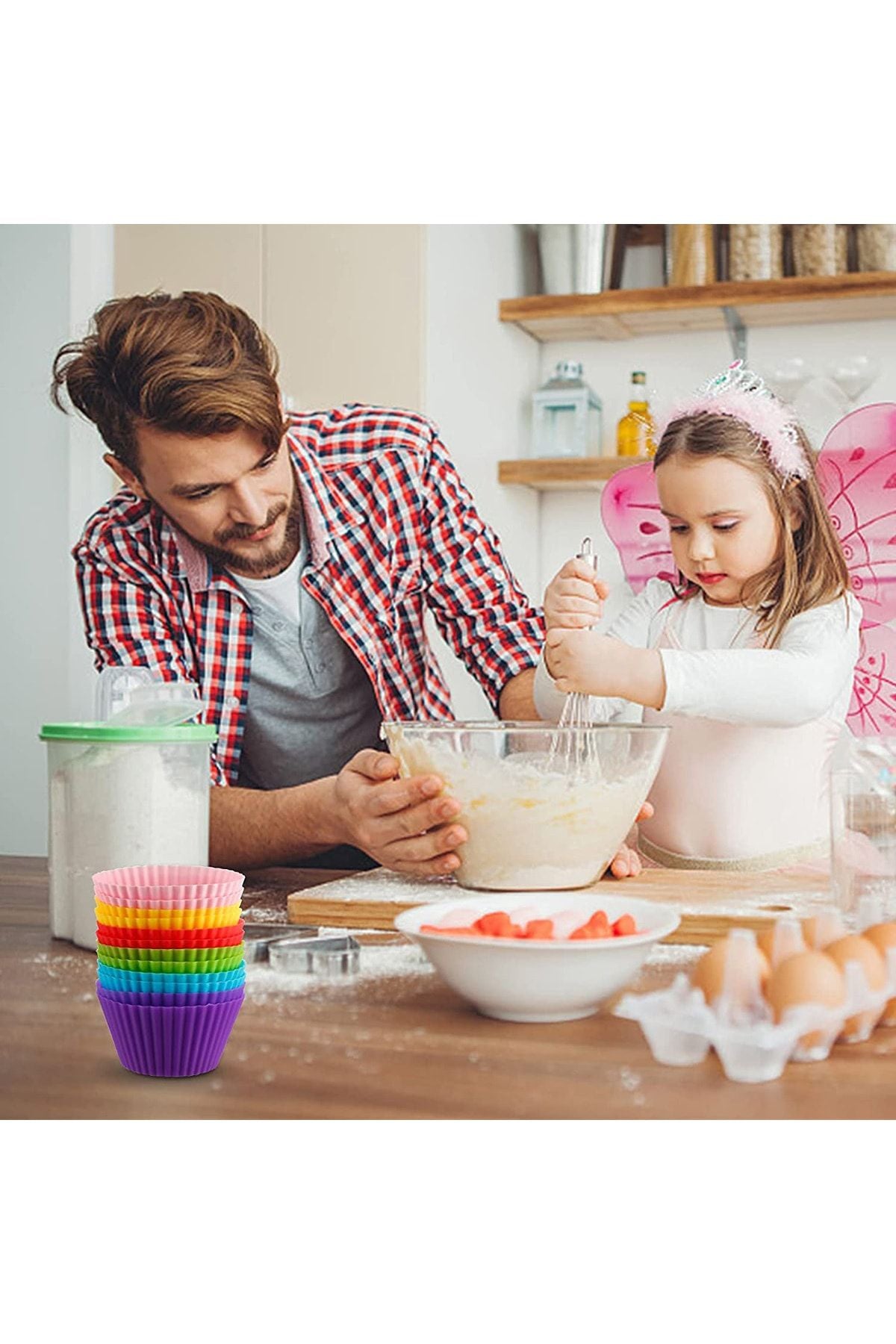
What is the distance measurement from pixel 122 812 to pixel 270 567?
736 millimetres

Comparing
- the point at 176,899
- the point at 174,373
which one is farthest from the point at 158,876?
the point at 174,373

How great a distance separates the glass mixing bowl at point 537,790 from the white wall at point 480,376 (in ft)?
5.62

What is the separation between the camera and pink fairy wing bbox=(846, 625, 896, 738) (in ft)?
5.66

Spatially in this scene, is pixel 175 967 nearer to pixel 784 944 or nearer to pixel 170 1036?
pixel 170 1036

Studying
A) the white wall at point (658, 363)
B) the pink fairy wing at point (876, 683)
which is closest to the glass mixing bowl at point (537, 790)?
the pink fairy wing at point (876, 683)

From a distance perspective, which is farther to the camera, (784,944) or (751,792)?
(751,792)

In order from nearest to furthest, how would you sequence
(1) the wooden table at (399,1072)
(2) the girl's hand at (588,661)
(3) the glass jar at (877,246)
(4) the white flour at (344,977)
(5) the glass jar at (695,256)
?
(1) the wooden table at (399,1072), (4) the white flour at (344,977), (2) the girl's hand at (588,661), (3) the glass jar at (877,246), (5) the glass jar at (695,256)

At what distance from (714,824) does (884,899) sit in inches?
22.7

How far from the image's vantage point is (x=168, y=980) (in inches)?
32.7

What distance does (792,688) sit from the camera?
1.42m

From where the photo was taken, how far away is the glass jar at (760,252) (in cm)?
291

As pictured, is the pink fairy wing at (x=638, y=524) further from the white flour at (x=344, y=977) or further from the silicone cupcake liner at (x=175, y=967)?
the silicone cupcake liner at (x=175, y=967)

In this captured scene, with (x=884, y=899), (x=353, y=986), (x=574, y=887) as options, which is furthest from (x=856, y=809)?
(x=353, y=986)

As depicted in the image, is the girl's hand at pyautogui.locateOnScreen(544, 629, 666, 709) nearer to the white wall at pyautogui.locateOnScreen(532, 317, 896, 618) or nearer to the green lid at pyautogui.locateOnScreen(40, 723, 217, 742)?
the green lid at pyautogui.locateOnScreen(40, 723, 217, 742)
